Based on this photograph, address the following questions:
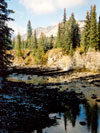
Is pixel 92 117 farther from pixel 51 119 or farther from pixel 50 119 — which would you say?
pixel 50 119

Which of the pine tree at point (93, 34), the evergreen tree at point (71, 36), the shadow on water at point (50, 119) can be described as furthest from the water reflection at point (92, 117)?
the evergreen tree at point (71, 36)

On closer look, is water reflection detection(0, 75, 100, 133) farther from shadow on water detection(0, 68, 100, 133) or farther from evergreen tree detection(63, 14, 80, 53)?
evergreen tree detection(63, 14, 80, 53)

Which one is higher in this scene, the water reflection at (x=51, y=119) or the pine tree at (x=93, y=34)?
the pine tree at (x=93, y=34)

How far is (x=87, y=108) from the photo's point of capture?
16484 mm

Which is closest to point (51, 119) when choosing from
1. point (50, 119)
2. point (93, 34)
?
point (50, 119)

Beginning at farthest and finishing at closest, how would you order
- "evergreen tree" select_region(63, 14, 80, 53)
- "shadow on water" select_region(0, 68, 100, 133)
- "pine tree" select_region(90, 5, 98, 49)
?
"evergreen tree" select_region(63, 14, 80, 53), "pine tree" select_region(90, 5, 98, 49), "shadow on water" select_region(0, 68, 100, 133)

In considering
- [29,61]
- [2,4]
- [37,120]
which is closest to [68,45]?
[29,61]

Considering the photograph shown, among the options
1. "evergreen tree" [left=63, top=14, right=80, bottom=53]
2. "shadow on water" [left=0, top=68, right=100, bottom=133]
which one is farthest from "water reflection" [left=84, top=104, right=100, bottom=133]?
"evergreen tree" [left=63, top=14, right=80, bottom=53]

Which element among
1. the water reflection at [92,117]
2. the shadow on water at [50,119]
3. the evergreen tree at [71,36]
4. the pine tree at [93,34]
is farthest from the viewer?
the evergreen tree at [71,36]

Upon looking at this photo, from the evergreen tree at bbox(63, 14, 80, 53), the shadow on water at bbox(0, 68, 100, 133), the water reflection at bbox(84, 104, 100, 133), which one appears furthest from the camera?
the evergreen tree at bbox(63, 14, 80, 53)

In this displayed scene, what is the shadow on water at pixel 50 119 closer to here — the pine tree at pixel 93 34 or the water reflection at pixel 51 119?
the water reflection at pixel 51 119

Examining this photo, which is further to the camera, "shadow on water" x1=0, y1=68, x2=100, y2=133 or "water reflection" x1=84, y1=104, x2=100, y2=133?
"water reflection" x1=84, y1=104, x2=100, y2=133

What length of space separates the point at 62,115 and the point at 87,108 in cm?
374

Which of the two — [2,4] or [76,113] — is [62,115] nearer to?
[76,113]
